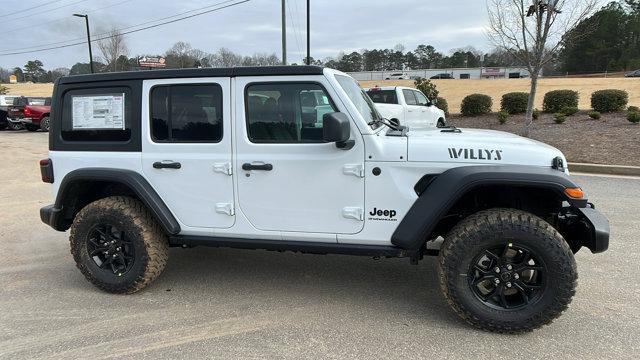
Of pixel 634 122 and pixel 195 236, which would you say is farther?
pixel 634 122

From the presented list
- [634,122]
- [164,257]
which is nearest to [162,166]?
[164,257]

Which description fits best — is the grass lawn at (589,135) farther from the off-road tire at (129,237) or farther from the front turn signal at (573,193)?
→ the off-road tire at (129,237)

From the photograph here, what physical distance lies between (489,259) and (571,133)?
11.4 metres

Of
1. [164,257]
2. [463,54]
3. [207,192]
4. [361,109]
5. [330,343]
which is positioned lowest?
Answer: [330,343]

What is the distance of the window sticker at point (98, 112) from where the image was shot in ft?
12.8

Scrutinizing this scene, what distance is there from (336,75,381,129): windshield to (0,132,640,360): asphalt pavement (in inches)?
56.3

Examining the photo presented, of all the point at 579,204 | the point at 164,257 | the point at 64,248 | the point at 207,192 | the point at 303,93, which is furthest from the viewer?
the point at 64,248

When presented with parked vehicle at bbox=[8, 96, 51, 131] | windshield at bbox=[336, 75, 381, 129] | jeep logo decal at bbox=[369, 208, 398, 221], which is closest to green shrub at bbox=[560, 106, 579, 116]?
windshield at bbox=[336, 75, 381, 129]

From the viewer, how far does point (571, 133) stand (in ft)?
42.8

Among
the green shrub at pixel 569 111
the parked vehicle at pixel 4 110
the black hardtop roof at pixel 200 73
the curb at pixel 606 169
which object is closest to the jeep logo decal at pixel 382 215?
the black hardtop roof at pixel 200 73

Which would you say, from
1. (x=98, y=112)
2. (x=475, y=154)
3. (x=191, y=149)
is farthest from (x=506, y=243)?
(x=98, y=112)

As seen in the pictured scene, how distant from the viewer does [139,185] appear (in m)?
3.81

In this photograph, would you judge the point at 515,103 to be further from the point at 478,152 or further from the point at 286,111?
the point at 286,111

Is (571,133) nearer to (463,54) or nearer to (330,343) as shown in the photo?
(330,343)
